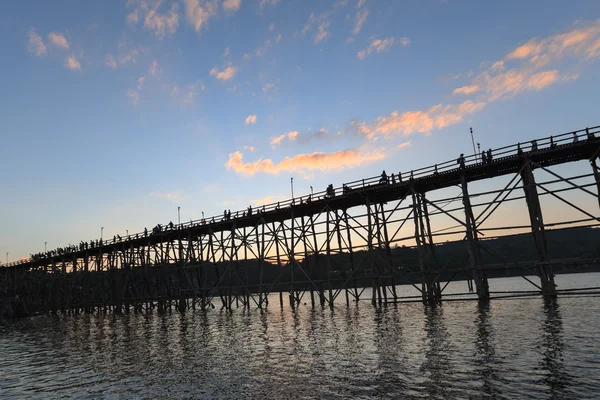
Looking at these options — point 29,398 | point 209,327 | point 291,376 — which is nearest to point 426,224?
point 209,327

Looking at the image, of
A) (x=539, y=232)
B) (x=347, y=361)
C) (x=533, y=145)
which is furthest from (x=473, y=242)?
(x=347, y=361)

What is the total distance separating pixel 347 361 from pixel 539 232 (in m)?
18.5

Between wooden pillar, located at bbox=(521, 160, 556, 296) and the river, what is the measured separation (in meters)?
2.08

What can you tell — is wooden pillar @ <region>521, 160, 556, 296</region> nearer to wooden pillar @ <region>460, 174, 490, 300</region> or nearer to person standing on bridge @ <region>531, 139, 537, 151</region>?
person standing on bridge @ <region>531, 139, 537, 151</region>

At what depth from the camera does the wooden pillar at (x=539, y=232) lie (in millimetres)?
25078

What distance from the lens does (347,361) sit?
13.9 m

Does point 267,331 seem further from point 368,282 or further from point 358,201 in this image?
point 368,282

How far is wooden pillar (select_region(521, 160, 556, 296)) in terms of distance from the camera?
25.1 m

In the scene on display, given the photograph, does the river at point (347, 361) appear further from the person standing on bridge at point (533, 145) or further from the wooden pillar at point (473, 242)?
the person standing on bridge at point (533, 145)

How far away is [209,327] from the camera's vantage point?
27922mm

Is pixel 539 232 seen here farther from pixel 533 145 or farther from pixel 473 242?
pixel 533 145

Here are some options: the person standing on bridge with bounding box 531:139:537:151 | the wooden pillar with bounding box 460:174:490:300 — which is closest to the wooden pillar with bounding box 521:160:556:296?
the person standing on bridge with bounding box 531:139:537:151

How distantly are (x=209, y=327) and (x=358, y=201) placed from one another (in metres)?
16.8

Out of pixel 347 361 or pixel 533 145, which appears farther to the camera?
pixel 533 145
